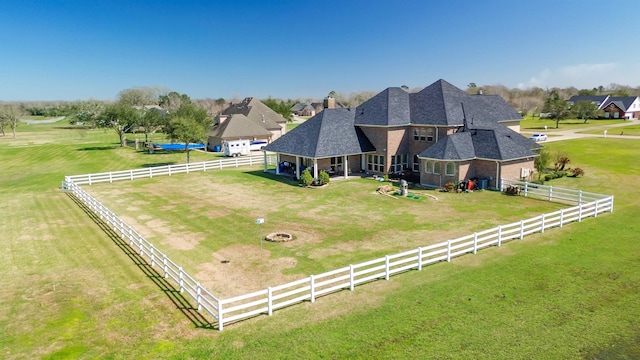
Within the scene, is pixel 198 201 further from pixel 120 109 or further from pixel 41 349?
pixel 120 109

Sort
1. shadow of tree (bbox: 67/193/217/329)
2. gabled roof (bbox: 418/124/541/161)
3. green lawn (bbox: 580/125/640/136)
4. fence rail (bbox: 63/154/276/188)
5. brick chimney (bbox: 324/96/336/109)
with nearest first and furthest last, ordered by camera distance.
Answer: shadow of tree (bbox: 67/193/217/329) < gabled roof (bbox: 418/124/541/161) < fence rail (bbox: 63/154/276/188) < brick chimney (bbox: 324/96/336/109) < green lawn (bbox: 580/125/640/136)

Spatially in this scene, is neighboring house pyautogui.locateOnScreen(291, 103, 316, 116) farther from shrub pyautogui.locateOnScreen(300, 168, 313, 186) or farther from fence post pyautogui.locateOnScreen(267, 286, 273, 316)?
fence post pyautogui.locateOnScreen(267, 286, 273, 316)

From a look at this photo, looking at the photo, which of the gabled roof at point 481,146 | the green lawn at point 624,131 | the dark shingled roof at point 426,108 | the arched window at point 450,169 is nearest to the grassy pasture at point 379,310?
the gabled roof at point 481,146

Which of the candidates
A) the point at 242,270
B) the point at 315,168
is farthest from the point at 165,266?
the point at 315,168

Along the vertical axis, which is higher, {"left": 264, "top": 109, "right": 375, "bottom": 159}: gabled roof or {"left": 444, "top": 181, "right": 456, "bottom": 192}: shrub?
{"left": 264, "top": 109, "right": 375, "bottom": 159}: gabled roof

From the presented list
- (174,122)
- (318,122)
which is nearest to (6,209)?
(174,122)

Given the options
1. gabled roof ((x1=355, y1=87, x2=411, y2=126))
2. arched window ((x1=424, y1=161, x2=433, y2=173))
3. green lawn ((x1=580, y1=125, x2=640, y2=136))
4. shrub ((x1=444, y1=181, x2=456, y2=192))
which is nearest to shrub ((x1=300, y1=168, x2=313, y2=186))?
gabled roof ((x1=355, y1=87, x2=411, y2=126))

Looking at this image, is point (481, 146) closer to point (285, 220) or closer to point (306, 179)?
point (306, 179)
